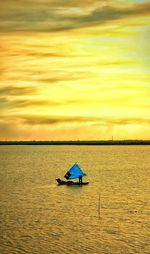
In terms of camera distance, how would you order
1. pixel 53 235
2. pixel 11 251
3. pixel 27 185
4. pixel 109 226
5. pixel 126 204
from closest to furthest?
pixel 11 251 < pixel 53 235 < pixel 109 226 < pixel 126 204 < pixel 27 185

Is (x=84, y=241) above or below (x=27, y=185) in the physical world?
below

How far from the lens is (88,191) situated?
189ft

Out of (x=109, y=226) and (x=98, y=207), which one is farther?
(x=98, y=207)

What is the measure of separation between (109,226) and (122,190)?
81.4ft

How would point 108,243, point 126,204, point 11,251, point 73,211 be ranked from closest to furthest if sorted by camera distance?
point 11,251 → point 108,243 → point 73,211 → point 126,204

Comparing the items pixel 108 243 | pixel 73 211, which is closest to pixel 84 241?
pixel 108 243

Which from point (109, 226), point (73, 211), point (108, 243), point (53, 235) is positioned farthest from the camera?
point (73, 211)

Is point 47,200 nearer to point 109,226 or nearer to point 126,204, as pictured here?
point 126,204

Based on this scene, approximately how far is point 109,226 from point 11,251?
941 centimetres

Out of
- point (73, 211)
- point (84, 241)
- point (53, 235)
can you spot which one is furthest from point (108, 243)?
point (73, 211)

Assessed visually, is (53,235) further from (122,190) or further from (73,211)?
(122,190)

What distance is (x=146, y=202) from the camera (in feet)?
152

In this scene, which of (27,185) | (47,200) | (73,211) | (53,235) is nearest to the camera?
(53,235)

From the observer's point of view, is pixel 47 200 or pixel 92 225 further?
pixel 47 200
